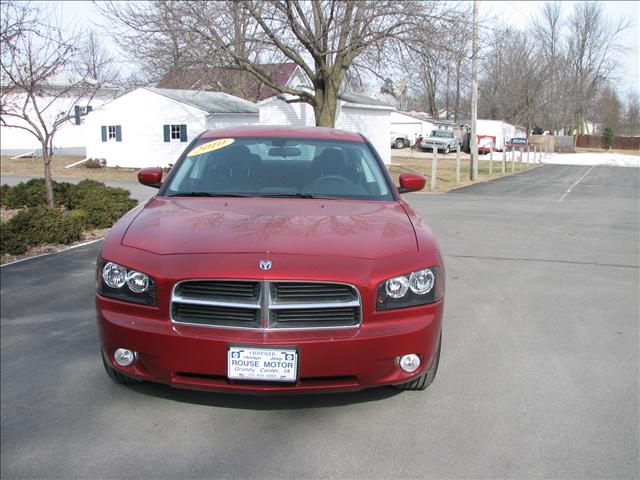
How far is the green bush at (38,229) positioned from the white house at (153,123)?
20800mm

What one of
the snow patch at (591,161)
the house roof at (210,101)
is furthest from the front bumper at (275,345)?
the snow patch at (591,161)

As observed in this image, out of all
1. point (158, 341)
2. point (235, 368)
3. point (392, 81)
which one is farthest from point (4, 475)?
point (392, 81)

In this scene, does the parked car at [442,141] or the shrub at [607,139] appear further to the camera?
the shrub at [607,139]

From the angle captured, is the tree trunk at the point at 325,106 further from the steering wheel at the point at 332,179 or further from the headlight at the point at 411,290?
the headlight at the point at 411,290

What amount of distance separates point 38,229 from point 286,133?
16.4ft

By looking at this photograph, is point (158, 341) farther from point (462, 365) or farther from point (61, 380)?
point (462, 365)

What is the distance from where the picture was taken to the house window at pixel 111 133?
31.9m

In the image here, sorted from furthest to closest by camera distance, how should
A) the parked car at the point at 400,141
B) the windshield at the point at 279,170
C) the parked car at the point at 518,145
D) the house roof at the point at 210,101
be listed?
the parked car at the point at 400,141 < the parked car at the point at 518,145 < the house roof at the point at 210,101 < the windshield at the point at 279,170

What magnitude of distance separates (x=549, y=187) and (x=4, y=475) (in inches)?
878

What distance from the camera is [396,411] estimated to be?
12.6ft

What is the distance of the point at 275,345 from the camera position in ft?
10.6

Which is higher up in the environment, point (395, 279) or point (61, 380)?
point (395, 279)

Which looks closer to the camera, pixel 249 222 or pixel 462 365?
pixel 249 222

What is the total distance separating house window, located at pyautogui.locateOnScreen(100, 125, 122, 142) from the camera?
31.9 m
